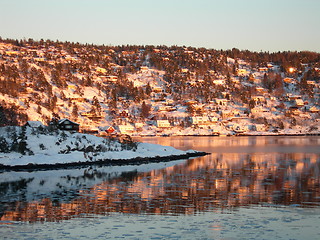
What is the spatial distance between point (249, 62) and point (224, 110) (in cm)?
6143

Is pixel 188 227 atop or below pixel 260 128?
below

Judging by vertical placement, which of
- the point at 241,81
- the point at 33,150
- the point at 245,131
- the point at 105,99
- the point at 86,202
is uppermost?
the point at 241,81

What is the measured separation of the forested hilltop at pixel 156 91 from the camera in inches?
4594

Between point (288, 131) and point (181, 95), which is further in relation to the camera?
point (181, 95)

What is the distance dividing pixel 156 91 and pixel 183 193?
118m

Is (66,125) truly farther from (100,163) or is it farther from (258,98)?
(258,98)

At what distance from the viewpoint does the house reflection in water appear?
2061cm

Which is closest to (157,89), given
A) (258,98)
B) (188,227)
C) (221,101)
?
(221,101)

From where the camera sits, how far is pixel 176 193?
25516 millimetres

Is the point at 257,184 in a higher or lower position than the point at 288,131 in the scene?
lower

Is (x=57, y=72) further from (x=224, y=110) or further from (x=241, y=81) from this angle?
(x=241, y=81)

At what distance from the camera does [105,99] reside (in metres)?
131

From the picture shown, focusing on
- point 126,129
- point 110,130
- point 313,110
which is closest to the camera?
point 110,130

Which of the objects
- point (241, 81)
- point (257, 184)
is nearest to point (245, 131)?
point (241, 81)
